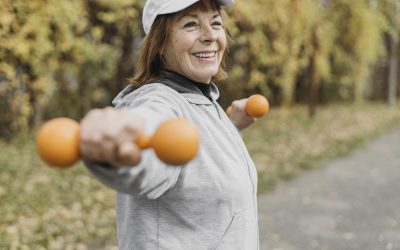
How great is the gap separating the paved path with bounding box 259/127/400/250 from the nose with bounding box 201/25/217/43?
294 centimetres

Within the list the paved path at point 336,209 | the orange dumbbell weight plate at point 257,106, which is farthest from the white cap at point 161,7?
the paved path at point 336,209

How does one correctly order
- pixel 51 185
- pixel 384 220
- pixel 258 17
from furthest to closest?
1. pixel 258 17
2. pixel 51 185
3. pixel 384 220

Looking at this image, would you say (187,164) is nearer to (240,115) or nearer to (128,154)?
(128,154)

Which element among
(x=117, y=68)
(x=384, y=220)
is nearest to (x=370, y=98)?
(x=117, y=68)

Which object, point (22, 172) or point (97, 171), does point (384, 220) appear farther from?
point (97, 171)

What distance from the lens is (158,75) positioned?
1.60 metres

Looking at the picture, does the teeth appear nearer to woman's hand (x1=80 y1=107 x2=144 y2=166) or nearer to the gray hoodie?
the gray hoodie

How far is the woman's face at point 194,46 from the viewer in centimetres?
152

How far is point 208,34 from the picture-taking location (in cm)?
156

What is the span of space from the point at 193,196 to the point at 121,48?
26.4 feet

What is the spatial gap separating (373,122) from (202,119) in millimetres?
10913

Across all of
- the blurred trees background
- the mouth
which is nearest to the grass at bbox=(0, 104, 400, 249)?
the blurred trees background

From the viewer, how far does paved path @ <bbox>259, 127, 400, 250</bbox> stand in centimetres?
430

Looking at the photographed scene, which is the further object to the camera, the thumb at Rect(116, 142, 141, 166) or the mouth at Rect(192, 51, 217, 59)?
the mouth at Rect(192, 51, 217, 59)
